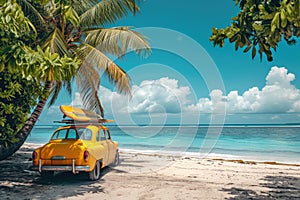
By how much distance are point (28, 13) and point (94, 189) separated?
7.11m

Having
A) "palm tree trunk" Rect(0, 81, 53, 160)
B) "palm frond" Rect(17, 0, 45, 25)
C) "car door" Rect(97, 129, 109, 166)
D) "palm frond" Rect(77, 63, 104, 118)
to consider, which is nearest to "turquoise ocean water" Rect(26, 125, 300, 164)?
"palm frond" Rect(77, 63, 104, 118)

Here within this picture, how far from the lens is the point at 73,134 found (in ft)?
27.9

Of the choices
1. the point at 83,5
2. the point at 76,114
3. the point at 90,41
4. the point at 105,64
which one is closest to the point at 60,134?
the point at 76,114

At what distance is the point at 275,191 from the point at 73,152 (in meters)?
5.25


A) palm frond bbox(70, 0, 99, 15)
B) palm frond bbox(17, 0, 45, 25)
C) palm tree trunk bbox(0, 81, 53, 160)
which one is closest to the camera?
palm frond bbox(17, 0, 45, 25)

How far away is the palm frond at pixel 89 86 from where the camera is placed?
11375 mm

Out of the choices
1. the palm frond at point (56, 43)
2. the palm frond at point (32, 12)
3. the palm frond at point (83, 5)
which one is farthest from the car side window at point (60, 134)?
the palm frond at point (83, 5)

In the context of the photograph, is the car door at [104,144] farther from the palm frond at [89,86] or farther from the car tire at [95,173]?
the palm frond at [89,86]

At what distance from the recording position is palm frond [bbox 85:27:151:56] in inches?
448

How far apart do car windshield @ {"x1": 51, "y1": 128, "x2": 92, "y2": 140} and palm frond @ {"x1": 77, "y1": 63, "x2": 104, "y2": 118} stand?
3346mm

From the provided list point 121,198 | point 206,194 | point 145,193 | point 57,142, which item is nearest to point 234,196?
point 206,194

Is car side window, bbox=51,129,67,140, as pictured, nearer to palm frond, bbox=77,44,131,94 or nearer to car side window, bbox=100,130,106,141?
car side window, bbox=100,130,106,141

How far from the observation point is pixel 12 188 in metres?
7.23

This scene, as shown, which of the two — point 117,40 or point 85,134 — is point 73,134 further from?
point 117,40
